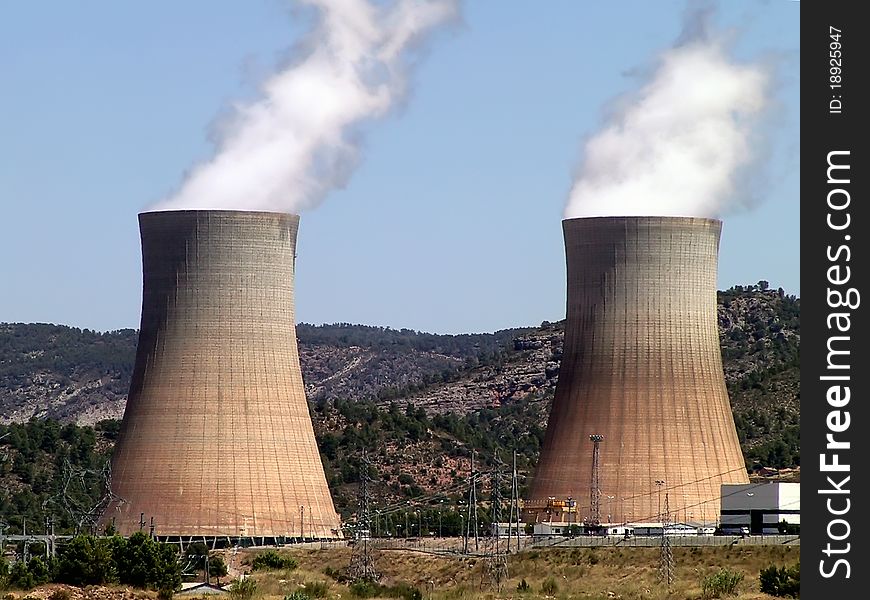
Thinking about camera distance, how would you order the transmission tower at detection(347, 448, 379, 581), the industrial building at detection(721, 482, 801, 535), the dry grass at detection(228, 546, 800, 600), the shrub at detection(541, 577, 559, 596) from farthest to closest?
the industrial building at detection(721, 482, 801, 535) → the transmission tower at detection(347, 448, 379, 581) → the shrub at detection(541, 577, 559, 596) → the dry grass at detection(228, 546, 800, 600)

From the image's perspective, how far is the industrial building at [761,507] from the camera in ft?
189

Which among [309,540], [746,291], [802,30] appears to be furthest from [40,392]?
[802,30]

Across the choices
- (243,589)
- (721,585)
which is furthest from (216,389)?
(721,585)

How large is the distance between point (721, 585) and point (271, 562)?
49.7 ft

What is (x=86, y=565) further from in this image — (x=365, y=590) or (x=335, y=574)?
(x=335, y=574)

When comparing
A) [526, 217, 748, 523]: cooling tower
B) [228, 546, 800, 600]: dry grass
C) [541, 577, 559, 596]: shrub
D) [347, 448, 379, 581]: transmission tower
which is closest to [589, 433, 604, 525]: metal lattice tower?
[526, 217, 748, 523]: cooling tower

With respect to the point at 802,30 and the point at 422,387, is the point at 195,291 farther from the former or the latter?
the point at 422,387

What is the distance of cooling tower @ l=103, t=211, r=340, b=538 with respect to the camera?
53.2 metres

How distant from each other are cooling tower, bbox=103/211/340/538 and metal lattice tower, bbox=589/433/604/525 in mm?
7464

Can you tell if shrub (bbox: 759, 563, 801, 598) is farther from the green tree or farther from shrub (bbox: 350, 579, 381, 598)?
the green tree

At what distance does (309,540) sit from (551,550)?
6.85 metres

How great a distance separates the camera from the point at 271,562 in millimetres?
54562

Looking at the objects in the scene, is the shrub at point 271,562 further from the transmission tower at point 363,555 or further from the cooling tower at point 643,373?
the cooling tower at point 643,373

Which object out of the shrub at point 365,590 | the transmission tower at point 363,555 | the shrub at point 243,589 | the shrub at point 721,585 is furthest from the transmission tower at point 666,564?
the shrub at point 243,589
